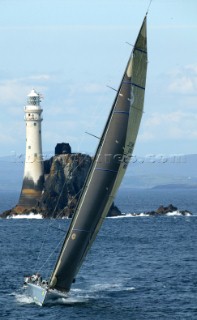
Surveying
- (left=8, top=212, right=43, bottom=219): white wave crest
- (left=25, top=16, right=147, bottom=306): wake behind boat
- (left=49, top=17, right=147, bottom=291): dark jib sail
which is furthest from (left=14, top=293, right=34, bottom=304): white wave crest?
(left=8, top=212, right=43, bottom=219): white wave crest

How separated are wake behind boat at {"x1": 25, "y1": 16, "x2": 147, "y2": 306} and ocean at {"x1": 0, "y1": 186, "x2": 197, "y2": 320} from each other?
129 centimetres

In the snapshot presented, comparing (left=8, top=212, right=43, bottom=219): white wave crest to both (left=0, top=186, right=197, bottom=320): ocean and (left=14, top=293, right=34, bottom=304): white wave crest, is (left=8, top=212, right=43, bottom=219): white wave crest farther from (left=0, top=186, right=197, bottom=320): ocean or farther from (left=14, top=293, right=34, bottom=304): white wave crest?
(left=14, top=293, right=34, bottom=304): white wave crest

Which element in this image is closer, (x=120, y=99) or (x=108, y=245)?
(x=120, y=99)

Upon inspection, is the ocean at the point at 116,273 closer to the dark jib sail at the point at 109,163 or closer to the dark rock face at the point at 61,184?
the dark jib sail at the point at 109,163

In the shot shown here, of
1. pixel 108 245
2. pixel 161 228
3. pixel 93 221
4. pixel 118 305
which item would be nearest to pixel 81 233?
pixel 93 221

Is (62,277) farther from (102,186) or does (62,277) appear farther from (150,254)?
(150,254)

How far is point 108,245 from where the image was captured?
8925cm

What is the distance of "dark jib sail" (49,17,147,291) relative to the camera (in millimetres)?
52000

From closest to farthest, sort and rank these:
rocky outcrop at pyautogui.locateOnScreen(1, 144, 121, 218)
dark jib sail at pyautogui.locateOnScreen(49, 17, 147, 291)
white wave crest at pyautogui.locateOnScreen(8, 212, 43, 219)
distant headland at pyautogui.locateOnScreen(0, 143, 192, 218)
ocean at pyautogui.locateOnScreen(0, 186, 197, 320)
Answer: dark jib sail at pyautogui.locateOnScreen(49, 17, 147, 291) < ocean at pyautogui.locateOnScreen(0, 186, 197, 320) < distant headland at pyautogui.locateOnScreen(0, 143, 192, 218) < rocky outcrop at pyautogui.locateOnScreen(1, 144, 121, 218) < white wave crest at pyautogui.locateOnScreen(8, 212, 43, 219)

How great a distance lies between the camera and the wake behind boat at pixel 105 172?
52062mm

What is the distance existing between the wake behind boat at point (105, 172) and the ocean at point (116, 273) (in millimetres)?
1287

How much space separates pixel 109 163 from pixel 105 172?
2.01 ft

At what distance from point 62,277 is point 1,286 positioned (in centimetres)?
858

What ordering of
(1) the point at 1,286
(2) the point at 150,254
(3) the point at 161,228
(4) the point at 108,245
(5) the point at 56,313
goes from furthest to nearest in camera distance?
(3) the point at 161,228 < (4) the point at 108,245 < (2) the point at 150,254 < (1) the point at 1,286 < (5) the point at 56,313
